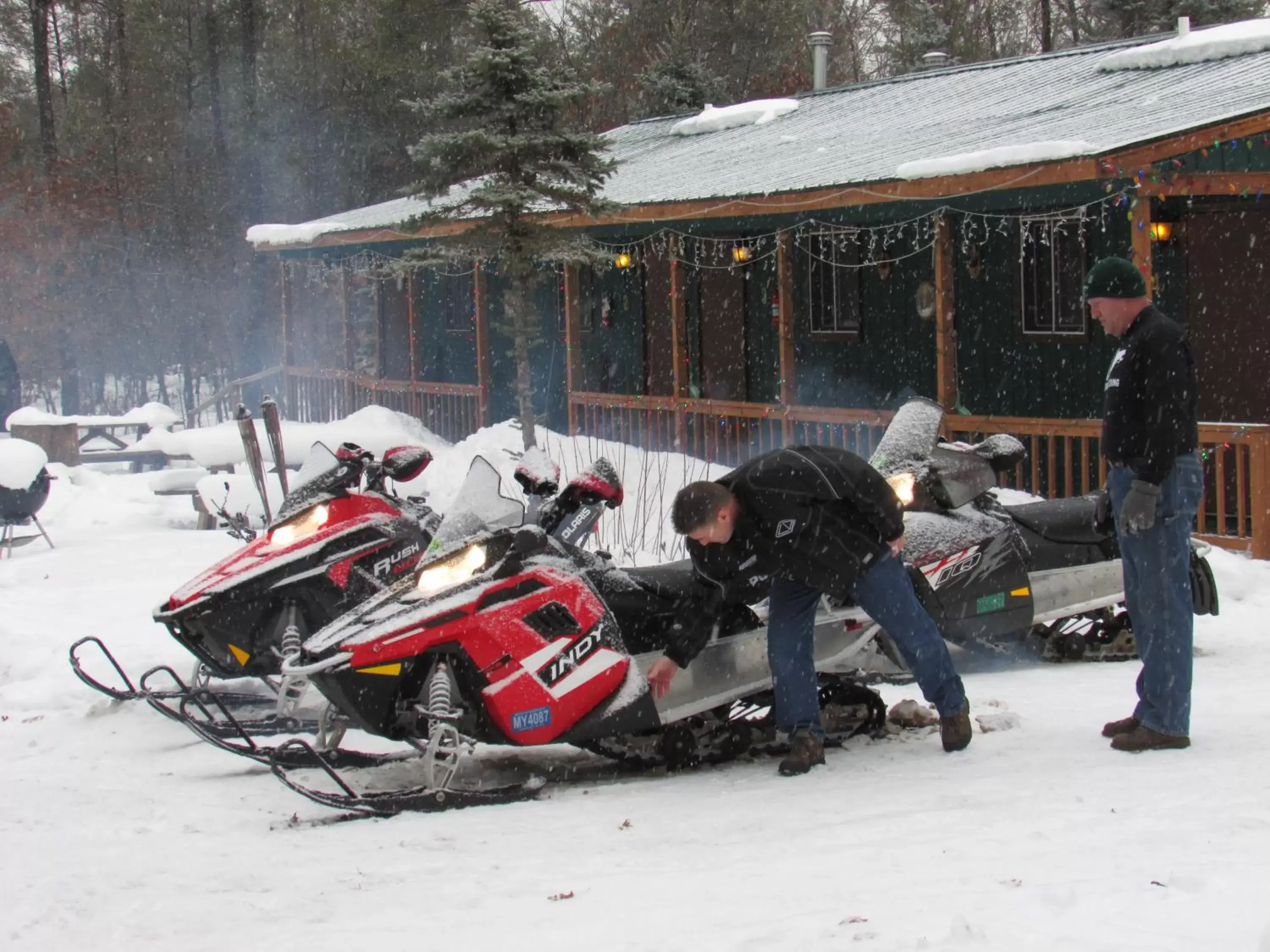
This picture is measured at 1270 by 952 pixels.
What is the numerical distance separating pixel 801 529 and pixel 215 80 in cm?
3615

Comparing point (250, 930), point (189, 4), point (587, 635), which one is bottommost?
point (250, 930)

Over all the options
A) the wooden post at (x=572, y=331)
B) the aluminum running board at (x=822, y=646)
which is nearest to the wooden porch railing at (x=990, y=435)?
the wooden post at (x=572, y=331)

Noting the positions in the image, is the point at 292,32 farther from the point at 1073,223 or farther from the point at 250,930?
the point at 250,930

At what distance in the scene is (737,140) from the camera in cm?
1830

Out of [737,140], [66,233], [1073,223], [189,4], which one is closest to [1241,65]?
[1073,223]

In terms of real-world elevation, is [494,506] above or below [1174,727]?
above

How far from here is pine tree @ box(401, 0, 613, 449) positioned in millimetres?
→ 13523

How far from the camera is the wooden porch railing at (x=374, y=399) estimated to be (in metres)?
19.9

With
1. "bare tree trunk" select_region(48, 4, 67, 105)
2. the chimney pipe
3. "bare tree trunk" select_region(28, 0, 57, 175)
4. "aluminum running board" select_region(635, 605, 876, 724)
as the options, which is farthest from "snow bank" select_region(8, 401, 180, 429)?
"bare tree trunk" select_region(48, 4, 67, 105)

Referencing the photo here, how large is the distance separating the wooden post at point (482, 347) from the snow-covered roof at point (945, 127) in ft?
4.33

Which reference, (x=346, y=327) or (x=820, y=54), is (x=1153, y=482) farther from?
(x=346, y=327)

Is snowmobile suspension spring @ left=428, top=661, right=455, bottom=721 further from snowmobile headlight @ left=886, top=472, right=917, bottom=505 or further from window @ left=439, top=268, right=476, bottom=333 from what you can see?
window @ left=439, top=268, right=476, bottom=333

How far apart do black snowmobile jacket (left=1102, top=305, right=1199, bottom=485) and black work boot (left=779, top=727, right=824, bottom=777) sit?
1417 mm

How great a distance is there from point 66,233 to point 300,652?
3342 cm
